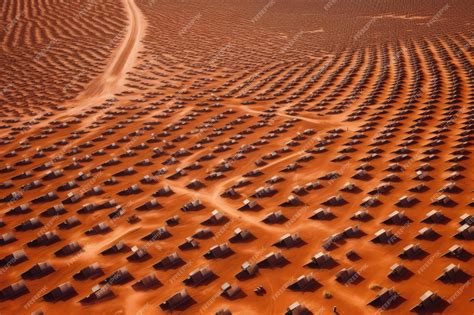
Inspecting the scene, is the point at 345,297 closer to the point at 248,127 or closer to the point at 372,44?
the point at 248,127

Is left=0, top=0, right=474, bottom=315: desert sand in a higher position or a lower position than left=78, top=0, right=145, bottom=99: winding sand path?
lower

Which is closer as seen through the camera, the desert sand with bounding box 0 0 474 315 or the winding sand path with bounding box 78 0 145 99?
the desert sand with bounding box 0 0 474 315

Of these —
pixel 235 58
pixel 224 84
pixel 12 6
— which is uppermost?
pixel 12 6

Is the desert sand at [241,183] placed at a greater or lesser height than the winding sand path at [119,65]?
lesser

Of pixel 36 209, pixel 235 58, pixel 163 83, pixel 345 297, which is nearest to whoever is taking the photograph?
pixel 345 297

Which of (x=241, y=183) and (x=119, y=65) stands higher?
(x=119, y=65)

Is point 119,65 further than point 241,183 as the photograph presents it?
Yes

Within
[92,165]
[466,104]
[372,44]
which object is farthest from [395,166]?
[372,44]

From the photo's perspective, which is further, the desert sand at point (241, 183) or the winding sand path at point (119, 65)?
the winding sand path at point (119, 65)
